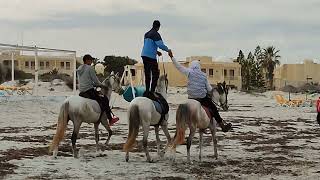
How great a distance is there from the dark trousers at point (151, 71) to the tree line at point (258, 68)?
76.4 metres

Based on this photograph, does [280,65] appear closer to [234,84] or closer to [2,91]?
[234,84]

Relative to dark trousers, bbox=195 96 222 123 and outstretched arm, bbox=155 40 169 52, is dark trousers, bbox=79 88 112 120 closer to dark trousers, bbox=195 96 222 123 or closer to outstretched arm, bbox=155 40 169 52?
outstretched arm, bbox=155 40 169 52

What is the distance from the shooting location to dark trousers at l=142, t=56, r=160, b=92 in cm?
1330

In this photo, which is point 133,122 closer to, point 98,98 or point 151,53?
point 98,98

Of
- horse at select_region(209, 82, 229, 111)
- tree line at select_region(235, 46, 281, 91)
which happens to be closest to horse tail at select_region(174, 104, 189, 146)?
horse at select_region(209, 82, 229, 111)

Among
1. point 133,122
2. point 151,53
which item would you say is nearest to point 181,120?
point 133,122

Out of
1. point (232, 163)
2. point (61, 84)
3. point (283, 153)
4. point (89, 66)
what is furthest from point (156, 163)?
point (61, 84)

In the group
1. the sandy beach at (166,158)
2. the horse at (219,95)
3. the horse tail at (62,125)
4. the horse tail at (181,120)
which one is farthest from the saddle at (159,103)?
the horse tail at (62,125)

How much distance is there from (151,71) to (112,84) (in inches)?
62.3

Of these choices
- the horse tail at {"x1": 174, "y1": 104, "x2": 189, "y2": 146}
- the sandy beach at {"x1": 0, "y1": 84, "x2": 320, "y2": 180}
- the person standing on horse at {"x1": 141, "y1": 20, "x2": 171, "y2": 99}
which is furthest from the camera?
the person standing on horse at {"x1": 141, "y1": 20, "x2": 171, "y2": 99}

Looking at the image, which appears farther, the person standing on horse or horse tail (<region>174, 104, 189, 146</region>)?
the person standing on horse

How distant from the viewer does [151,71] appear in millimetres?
13430

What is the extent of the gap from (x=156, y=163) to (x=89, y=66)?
9.34 feet

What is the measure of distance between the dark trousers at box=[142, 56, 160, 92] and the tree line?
76367mm
